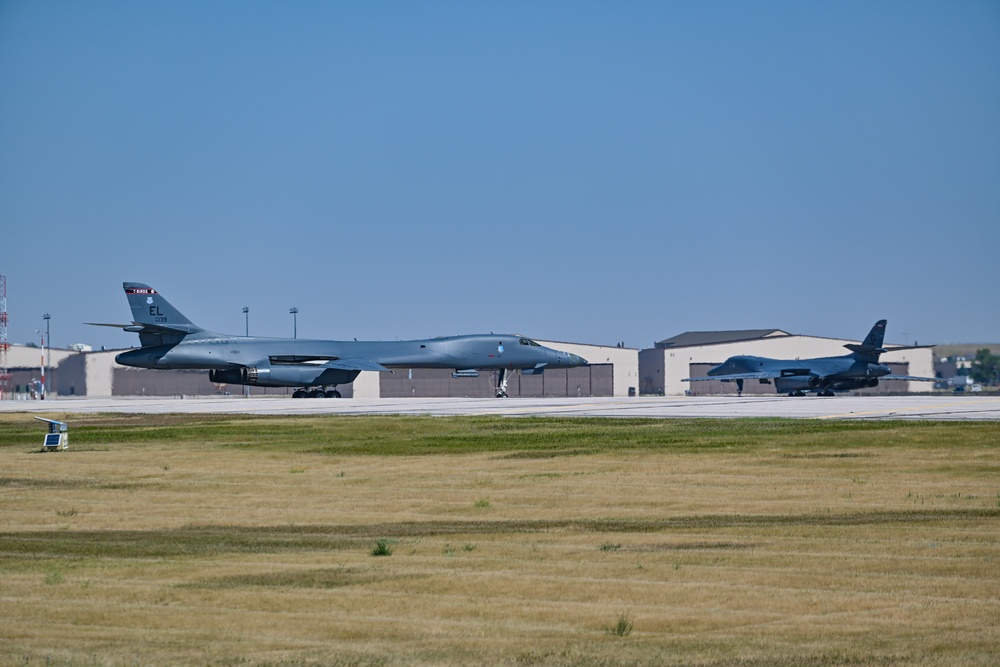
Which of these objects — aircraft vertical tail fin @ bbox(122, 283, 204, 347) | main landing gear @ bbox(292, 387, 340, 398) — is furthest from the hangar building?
aircraft vertical tail fin @ bbox(122, 283, 204, 347)

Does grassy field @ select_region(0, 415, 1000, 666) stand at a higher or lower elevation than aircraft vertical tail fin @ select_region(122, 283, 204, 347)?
lower

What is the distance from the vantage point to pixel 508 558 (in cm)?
1218

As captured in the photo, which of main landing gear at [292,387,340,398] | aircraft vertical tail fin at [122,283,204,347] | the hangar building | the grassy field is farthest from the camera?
the hangar building

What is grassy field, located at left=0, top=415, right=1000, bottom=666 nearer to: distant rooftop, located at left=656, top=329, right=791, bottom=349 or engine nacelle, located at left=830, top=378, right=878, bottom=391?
engine nacelle, located at left=830, top=378, right=878, bottom=391

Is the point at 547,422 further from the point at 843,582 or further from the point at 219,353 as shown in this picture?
the point at 219,353

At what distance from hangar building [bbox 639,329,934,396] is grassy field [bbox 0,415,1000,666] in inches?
3196

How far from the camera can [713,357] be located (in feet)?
352

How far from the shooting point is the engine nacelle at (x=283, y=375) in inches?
2608

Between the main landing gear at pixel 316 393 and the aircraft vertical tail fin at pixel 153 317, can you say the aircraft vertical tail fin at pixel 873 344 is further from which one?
the aircraft vertical tail fin at pixel 153 317

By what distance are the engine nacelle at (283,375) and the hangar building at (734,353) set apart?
42.9 meters

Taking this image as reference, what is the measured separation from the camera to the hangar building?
10394 centimetres

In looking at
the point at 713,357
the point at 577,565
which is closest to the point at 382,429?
the point at 577,565

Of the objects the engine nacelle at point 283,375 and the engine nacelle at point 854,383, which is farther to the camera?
the engine nacelle at point 854,383

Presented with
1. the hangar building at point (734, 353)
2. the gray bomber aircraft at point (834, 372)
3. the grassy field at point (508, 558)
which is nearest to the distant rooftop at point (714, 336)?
the hangar building at point (734, 353)
